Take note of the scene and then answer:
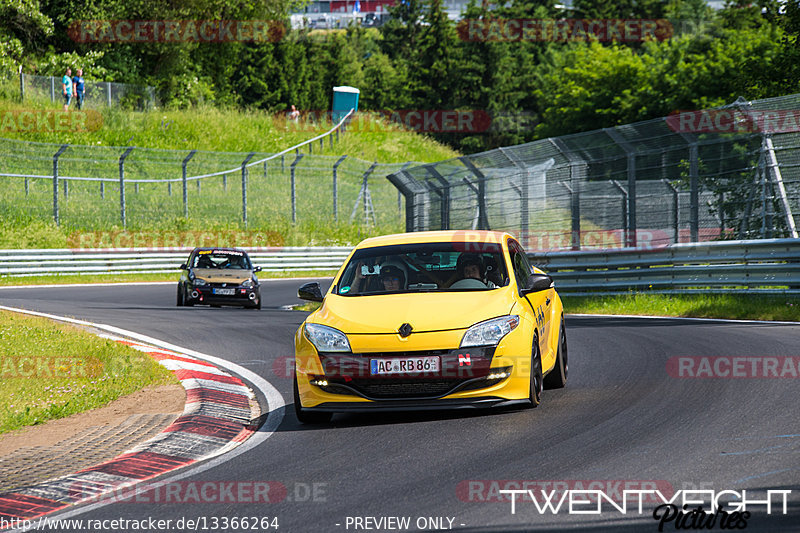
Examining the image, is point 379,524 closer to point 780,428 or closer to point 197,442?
point 197,442

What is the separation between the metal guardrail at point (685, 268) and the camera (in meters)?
16.0

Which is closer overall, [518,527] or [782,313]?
[518,527]

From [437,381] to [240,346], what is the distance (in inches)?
259

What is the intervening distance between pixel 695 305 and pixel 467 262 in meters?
9.12

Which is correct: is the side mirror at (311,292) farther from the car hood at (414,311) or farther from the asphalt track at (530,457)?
the asphalt track at (530,457)

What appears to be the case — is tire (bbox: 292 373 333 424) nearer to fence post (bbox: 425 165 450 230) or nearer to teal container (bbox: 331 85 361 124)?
fence post (bbox: 425 165 450 230)

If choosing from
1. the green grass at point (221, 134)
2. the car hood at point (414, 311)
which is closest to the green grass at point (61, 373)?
the car hood at point (414, 311)

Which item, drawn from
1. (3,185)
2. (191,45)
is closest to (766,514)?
(3,185)

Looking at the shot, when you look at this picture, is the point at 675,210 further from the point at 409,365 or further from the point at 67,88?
the point at 67,88

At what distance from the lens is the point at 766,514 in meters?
5.03

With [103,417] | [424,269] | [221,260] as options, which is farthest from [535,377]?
[221,260]

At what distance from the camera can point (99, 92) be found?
4878cm

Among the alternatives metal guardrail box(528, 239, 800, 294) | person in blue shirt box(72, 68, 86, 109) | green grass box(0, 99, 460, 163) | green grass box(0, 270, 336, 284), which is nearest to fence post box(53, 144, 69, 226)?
green grass box(0, 270, 336, 284)

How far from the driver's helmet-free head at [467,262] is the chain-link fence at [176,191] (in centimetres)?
2409
